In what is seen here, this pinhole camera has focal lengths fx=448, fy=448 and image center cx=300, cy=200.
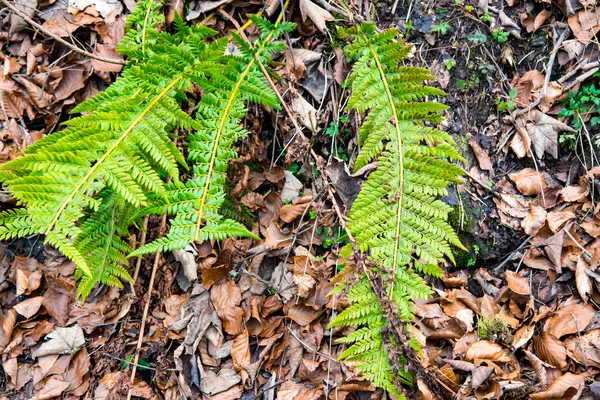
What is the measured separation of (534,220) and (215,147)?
1.95 meters

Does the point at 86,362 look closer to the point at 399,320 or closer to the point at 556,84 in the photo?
the point at 399,320

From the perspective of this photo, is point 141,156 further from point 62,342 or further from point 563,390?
point 563,390

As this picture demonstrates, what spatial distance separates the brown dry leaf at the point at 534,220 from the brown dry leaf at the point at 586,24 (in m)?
1.12

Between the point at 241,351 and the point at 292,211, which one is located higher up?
the point at 292,211

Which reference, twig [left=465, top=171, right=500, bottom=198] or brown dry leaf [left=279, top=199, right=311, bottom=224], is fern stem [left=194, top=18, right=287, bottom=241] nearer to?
brown dry leaf [left=279, top=199, right=311, bottom=224]

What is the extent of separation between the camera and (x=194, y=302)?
2680 millimetres

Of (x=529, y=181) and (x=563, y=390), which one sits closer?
(x=563, y=390)

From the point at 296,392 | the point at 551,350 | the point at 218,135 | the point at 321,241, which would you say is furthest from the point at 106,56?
the point at 551,350

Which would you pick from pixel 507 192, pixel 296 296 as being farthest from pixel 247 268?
pixel 507 192

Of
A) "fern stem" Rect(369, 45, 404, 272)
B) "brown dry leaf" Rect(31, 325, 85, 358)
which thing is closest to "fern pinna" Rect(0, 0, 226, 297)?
"brown dry leaf" Rect(31, 325, 85, 358)

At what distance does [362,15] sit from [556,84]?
1.33 m

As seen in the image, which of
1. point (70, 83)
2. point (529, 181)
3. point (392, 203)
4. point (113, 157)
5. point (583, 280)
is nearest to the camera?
point (113, 157)

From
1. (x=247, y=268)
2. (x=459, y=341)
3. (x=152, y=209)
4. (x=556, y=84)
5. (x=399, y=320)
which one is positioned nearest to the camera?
(x=399, y=320)

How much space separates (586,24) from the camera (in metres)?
2.85
